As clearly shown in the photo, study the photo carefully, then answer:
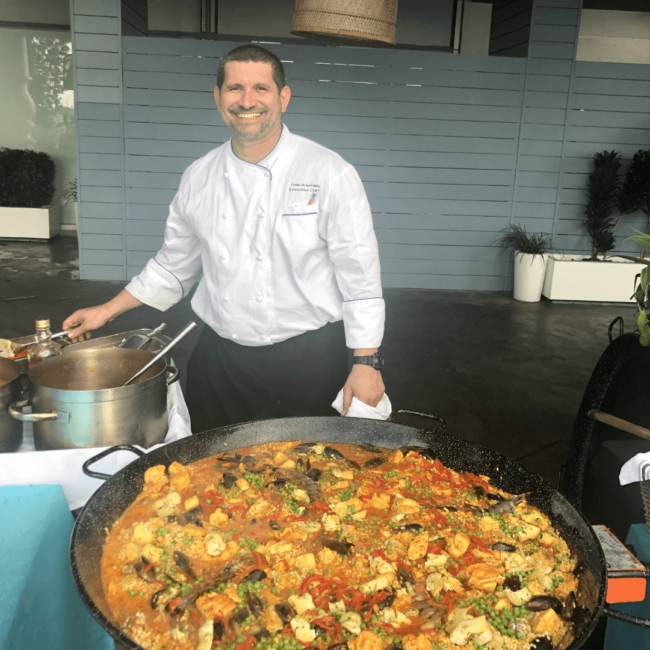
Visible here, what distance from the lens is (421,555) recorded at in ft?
3.55

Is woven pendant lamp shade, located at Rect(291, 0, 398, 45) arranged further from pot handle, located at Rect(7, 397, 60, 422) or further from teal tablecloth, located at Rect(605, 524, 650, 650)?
teal tablecloth, located at Rect(605, 524, 650, 650)

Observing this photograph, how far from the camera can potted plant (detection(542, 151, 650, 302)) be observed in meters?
6.68

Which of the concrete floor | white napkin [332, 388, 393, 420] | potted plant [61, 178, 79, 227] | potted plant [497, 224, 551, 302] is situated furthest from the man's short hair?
potted plant [61, 178, 79, 227]

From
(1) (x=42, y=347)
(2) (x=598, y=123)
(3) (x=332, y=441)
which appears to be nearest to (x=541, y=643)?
(3) (x=332, y=441)

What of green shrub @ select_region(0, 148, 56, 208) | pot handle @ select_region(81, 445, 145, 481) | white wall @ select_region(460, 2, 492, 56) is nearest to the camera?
pot handle @ select_region(81, 445, 145, 481)

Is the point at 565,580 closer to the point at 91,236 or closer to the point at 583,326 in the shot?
the point at 583,326

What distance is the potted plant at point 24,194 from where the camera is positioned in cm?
899

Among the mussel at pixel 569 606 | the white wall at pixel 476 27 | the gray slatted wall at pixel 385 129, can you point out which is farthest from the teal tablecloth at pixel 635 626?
the white wall at pixel 476 27

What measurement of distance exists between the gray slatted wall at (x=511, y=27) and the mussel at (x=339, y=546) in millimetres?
6897

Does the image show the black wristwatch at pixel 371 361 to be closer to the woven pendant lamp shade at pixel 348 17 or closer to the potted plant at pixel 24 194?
the woven pendant lamp shade at pixel 348 17

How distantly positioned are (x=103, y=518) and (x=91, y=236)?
6.44 metres

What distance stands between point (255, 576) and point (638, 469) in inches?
44.4

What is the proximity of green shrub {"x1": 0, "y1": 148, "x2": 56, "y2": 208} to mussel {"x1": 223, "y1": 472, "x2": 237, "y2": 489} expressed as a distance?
9.18 meters

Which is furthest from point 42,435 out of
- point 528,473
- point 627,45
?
point 627,45
